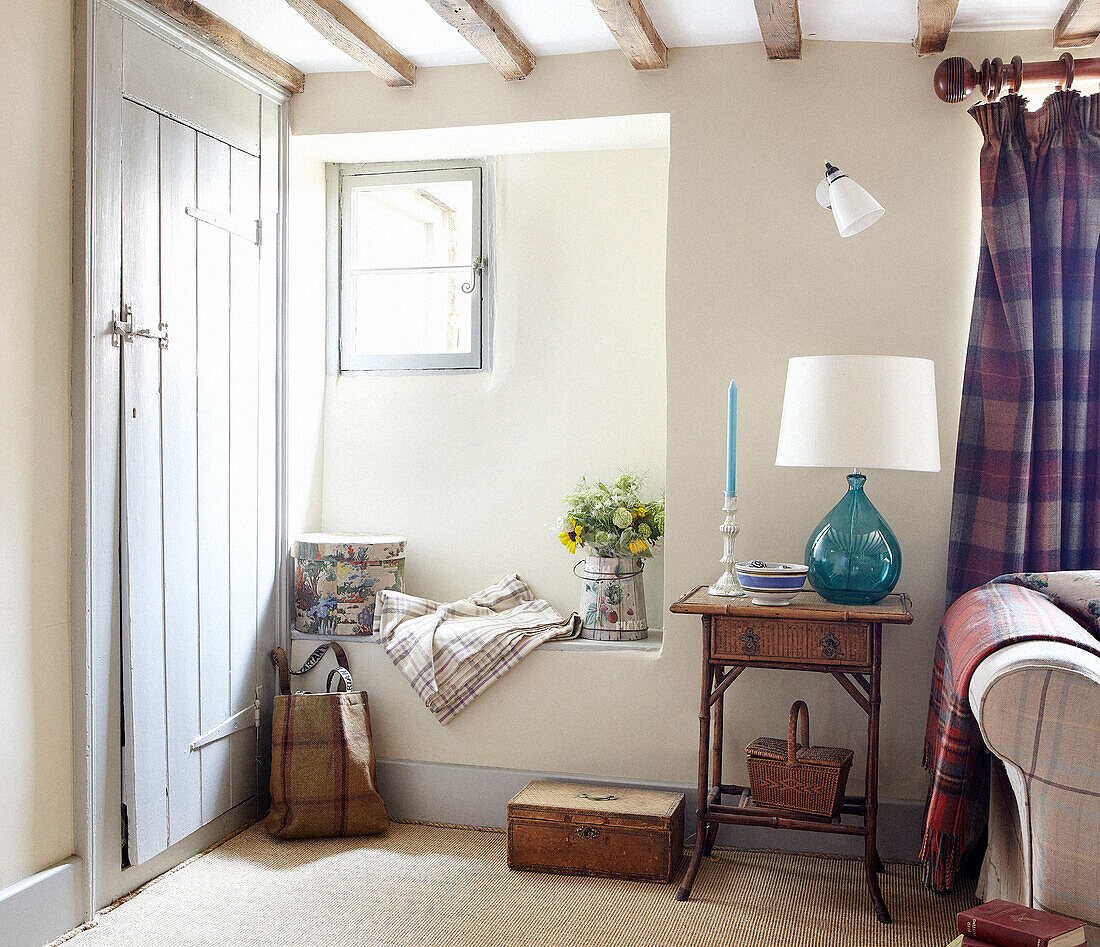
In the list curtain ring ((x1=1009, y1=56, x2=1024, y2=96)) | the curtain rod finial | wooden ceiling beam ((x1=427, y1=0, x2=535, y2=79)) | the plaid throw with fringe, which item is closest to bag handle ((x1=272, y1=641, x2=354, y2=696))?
the plaid throw with fringe

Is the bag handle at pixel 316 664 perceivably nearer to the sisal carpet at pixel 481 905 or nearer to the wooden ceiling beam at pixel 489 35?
the sisal carpet at pixel 481 905

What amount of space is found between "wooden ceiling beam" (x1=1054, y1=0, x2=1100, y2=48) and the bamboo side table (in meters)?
1.54

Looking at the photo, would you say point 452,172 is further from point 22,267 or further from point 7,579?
point 7,579

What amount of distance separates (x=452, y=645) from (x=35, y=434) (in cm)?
131

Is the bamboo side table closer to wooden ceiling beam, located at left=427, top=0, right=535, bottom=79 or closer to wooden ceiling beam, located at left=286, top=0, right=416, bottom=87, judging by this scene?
wooden ceiling beam, located at left=427, top=0, right=535, bottom=79

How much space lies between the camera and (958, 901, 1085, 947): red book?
1.54 m

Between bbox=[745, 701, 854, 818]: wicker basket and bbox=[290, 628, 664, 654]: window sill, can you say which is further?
bbox=[290, 628, 664, 654]: window sill

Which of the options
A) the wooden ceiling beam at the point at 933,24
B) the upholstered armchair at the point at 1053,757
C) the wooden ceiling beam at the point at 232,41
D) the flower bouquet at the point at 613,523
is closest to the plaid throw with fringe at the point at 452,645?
the flower bouquet at the point at 613,523

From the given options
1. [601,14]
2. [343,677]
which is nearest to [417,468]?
[343,677]

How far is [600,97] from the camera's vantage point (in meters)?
3.06

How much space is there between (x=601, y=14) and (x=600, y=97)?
450 millimetres

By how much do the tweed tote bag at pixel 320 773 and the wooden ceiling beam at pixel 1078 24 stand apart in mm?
2711

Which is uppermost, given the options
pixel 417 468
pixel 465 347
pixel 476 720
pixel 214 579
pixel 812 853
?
pixel 465 347

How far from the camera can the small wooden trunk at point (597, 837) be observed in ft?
8.84
